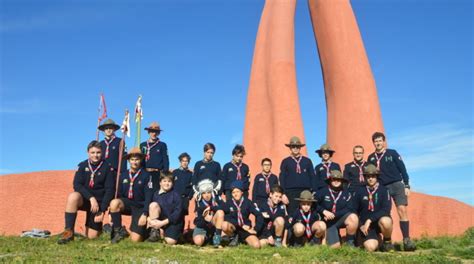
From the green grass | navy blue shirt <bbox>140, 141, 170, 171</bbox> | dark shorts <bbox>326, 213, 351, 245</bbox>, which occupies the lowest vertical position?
the green grass

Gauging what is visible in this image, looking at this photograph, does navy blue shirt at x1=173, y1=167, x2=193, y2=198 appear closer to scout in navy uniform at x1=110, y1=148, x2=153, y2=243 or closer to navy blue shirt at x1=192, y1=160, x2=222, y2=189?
navy blue shirt at x1=192, y1=160, x2=222, y2=189

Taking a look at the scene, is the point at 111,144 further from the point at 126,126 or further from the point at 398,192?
the point at 398,192

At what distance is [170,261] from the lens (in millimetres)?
4570

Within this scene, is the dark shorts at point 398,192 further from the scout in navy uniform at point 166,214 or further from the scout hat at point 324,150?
the scout in navy uniform at point 166,214

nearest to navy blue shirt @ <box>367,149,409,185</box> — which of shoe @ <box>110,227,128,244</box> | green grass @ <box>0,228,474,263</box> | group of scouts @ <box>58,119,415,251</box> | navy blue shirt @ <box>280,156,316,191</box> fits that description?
group of scouts @ <box>58,119,415,251</box>

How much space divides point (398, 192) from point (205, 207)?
2696 mm

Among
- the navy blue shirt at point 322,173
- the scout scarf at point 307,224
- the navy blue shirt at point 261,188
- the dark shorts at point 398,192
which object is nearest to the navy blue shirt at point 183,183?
the navy blue shirt at point 261,188

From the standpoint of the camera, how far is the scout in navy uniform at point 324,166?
7.23 m

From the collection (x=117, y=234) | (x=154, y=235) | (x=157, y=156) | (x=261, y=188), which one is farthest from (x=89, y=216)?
(x=261, y=188)

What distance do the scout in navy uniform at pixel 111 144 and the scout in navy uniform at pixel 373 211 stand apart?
3466mm

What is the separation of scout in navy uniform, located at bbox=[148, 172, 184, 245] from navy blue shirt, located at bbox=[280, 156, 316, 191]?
5.46ft

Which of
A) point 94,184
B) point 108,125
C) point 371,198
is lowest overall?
point 371,198

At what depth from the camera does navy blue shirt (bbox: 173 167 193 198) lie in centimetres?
788

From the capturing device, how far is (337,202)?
630cm
